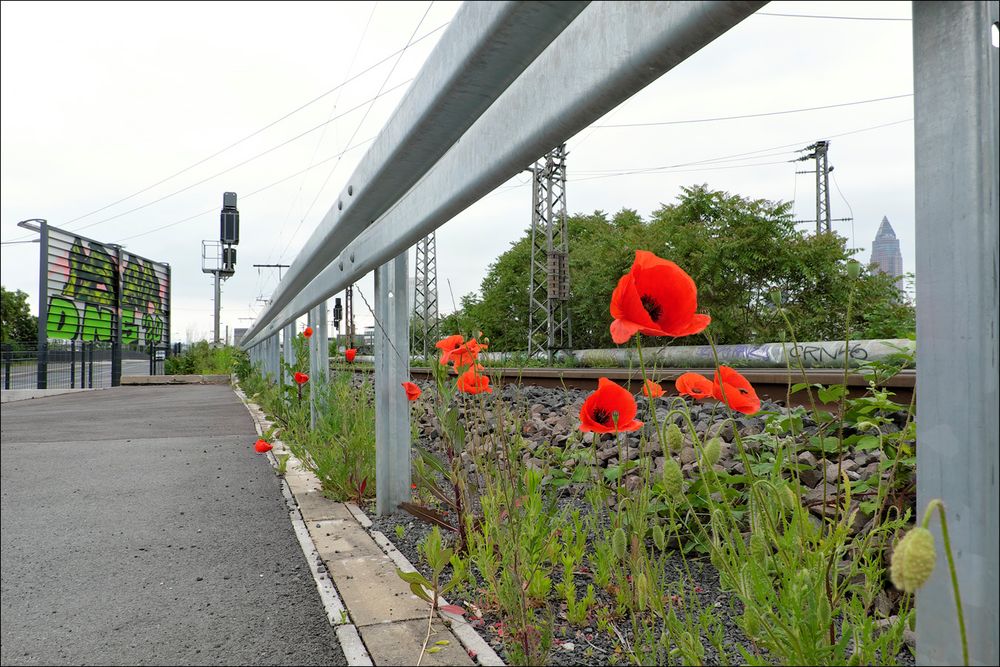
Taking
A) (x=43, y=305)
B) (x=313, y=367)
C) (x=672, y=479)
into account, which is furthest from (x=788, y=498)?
(x=313, y=367)

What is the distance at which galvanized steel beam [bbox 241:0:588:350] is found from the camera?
0.85 metres

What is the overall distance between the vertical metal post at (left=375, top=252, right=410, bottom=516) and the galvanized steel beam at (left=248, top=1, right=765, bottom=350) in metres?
1.01

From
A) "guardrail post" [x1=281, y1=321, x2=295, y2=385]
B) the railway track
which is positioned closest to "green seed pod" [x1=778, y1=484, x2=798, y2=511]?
the railway track

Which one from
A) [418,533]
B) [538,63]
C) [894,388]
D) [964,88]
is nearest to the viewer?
[964,88]

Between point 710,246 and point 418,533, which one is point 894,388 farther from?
point 710,246

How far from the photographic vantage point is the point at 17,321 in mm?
1042

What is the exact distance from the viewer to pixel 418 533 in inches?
103

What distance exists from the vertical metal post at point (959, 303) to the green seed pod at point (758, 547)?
22.1 inches

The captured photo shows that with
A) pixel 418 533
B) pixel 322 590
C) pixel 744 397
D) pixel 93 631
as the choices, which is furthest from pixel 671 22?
pixel 418 533

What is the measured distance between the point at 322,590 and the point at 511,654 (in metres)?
0.68

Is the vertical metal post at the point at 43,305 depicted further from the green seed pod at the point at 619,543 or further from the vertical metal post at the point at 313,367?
the vertical metal post at the point at 313,367

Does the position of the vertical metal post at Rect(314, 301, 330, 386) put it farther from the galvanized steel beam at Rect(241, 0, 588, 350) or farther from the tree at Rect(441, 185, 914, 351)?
the tree at Rect(441, 185, 914, 351)

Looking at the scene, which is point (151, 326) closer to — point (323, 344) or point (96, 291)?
point (96, 291)

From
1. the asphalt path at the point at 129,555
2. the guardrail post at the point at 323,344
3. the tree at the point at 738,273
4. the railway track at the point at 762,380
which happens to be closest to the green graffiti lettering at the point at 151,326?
the asphalt path at the point at 129,555
